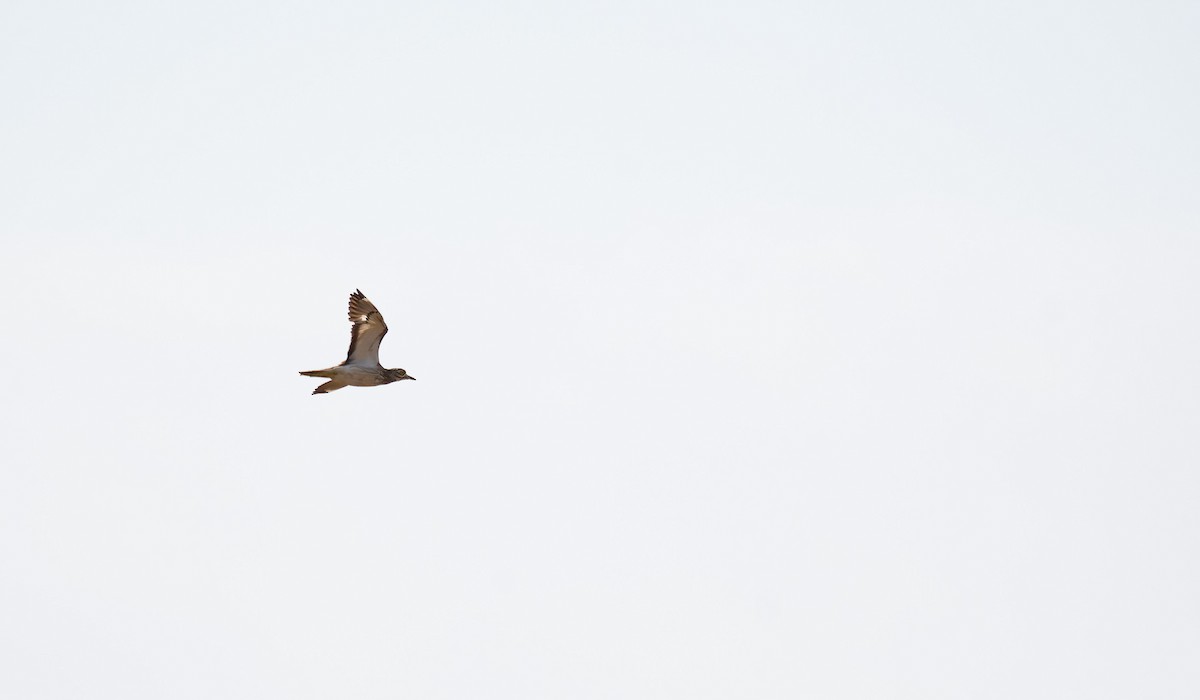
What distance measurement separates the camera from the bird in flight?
58.1 m

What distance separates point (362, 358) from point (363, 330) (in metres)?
1.32

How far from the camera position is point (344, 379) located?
5834 cm

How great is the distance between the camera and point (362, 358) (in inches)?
2322

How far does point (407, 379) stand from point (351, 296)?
3.75 m

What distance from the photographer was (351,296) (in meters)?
58.8

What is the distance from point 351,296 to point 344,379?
308 centimetres

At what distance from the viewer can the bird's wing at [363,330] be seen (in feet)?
191

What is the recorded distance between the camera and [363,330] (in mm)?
58156

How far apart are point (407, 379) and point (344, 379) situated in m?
2.53

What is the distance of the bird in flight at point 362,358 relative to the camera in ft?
191

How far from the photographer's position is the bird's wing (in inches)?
2288
